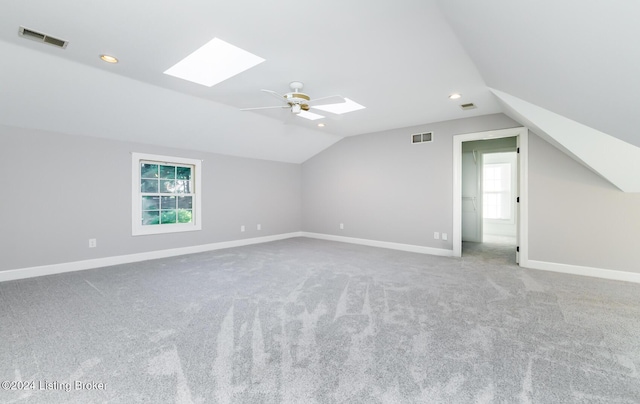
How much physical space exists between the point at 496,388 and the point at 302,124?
15.9 feet

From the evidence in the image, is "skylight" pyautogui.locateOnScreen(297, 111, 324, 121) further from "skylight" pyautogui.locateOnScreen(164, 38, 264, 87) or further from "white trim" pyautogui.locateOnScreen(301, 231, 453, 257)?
"white trim" pyautogui.locateOnScreen(301, 231, 453, 257)

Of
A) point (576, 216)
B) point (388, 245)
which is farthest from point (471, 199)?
point (576, 216)

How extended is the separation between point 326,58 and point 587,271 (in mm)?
4537

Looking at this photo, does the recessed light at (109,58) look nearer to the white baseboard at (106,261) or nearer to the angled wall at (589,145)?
the white baseboard at (106,261)

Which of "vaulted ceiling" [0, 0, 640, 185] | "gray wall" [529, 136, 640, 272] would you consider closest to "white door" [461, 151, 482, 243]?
"gray wall" [529, 136, 640, 272]

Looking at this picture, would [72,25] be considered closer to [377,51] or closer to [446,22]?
[377,51]

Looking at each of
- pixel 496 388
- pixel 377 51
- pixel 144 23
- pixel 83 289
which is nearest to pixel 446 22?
pixel 377 51

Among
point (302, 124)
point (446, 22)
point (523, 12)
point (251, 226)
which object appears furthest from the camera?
point (251, 226)

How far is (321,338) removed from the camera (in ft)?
6.84

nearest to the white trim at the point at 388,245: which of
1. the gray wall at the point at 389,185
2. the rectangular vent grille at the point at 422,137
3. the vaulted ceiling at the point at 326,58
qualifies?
the gray wall at the point at 389,185

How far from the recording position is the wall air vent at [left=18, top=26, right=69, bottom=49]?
7.51 ft

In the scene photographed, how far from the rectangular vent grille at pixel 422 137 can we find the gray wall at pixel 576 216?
5.13ft

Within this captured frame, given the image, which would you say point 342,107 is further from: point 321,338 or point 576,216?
point 576,216

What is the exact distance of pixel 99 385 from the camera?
157 centimetres
